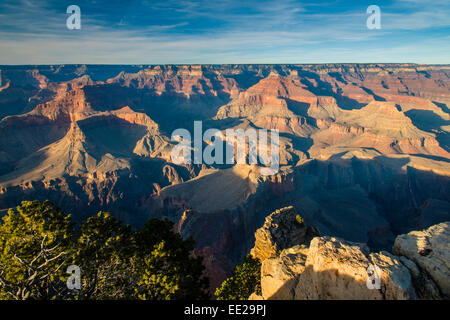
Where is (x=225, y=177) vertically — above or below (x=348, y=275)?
below

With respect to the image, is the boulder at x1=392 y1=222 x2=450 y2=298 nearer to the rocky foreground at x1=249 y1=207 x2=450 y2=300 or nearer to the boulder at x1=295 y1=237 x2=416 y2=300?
the rocky foreground at x1=249 y1=207 x2=450 y2=300

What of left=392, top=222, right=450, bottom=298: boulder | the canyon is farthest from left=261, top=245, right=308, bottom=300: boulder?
left=392, top=222, right=450, bottom=298: boulder

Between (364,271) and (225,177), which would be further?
(225,177)

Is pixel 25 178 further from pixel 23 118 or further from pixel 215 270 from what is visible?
pixel 215 270

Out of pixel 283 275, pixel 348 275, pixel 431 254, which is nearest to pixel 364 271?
pixel 348 275

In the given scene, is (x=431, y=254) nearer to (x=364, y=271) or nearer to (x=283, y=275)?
(x=364, y=271)

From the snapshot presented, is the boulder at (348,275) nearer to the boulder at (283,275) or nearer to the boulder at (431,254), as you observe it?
the boulder at (283,275)

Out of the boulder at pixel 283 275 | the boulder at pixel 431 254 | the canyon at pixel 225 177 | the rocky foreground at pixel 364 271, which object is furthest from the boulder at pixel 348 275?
the canyon at pixel 225 177
